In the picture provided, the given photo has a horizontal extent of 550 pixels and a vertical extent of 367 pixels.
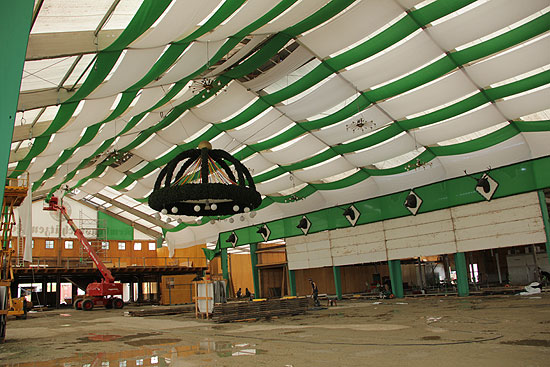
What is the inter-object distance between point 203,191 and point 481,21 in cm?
1020

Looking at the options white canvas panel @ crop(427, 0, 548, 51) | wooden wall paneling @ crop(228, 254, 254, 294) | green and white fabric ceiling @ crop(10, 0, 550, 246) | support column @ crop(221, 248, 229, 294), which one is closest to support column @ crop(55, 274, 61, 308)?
green and white fabric ceiling @ crop(10, 0, 550, 246)

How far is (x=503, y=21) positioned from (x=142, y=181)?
925 inches

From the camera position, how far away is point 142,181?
29781 mm

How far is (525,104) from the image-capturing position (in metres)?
17.2

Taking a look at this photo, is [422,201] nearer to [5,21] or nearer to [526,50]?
[526,50]

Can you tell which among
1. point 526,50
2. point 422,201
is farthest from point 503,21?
point 422,201

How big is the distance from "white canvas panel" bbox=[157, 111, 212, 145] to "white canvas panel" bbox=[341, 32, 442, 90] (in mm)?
8118

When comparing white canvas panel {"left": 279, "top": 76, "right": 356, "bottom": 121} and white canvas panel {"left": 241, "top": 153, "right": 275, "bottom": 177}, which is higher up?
white canvas panel {"left": 279, "top": 76, "right": 356, "bottom": 121}

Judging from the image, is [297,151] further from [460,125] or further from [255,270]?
[255,270]

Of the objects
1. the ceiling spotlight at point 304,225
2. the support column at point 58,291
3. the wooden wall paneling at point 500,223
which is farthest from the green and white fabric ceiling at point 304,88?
the support column at point 58,291

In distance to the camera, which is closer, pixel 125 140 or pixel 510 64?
pixel 510 64

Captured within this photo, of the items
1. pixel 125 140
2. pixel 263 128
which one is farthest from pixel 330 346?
pixel 125 140

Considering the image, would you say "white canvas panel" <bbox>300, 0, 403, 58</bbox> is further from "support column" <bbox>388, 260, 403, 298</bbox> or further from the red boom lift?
the red boom lift

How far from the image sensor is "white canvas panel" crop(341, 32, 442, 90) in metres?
15.1
